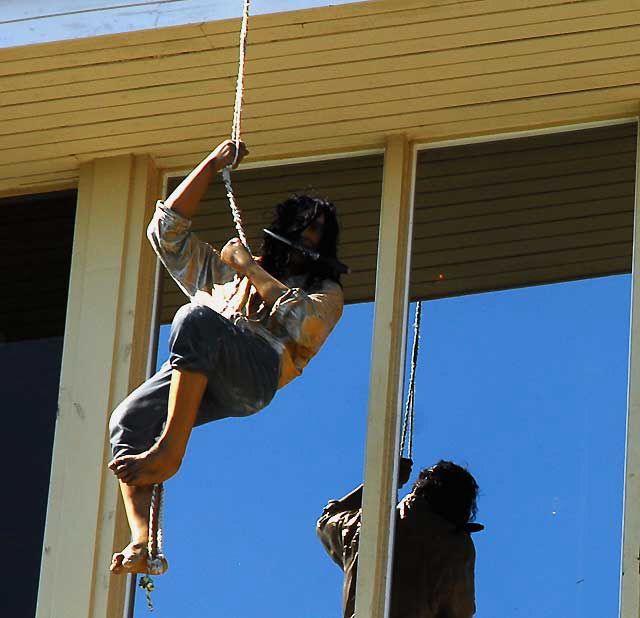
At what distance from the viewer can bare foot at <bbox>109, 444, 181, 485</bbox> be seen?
809 cm

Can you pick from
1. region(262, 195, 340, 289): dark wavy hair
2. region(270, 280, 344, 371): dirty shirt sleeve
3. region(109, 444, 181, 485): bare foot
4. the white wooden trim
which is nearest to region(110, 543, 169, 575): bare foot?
region(109, 444, 181, 485): bare foot

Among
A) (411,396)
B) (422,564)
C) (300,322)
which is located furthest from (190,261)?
(422,564)

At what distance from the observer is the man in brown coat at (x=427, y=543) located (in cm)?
895

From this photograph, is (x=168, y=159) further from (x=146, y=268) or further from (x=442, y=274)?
(x=442, y=274)

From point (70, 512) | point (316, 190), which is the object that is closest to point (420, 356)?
point (316, 190)

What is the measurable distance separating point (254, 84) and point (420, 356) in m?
1.27

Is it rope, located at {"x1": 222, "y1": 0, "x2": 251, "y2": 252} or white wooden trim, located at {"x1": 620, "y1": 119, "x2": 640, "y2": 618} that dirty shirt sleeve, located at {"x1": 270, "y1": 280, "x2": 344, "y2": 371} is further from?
white wooden trim, located at {"x1": 620, "y1": 119, "x2": 640, "y2": 618}

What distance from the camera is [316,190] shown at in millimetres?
9820

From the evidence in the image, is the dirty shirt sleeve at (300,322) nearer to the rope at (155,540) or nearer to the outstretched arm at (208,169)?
the outstretched arm at (208,169)

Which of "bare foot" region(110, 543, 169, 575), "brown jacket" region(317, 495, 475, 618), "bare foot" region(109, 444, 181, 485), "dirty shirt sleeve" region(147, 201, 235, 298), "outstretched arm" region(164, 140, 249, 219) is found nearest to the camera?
"bare foot" region(110, 543, 169, 575)

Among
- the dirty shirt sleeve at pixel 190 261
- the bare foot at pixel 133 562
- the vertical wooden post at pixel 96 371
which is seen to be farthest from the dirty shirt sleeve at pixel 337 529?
the bare foot at pixel 133 562

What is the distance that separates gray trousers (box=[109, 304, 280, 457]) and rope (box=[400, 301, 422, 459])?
3.21ft

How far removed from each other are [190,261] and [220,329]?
77 cm

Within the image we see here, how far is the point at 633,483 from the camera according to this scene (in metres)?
8.82
